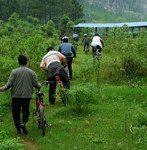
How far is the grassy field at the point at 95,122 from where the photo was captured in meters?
10.1

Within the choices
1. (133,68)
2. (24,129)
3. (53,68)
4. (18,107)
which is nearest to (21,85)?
(18,107)

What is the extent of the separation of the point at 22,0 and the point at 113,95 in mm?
77998

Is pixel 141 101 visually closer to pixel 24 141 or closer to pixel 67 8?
pixel 24 141

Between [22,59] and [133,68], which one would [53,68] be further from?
[133,68]

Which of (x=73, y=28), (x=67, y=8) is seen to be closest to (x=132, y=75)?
(x=73, y=28)

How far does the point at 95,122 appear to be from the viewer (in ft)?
39.2

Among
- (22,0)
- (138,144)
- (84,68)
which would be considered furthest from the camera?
(22,0)

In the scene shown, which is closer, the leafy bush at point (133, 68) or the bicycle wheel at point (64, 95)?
the bicycle wheel at point (64, 95)

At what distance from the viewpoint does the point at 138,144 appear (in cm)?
984

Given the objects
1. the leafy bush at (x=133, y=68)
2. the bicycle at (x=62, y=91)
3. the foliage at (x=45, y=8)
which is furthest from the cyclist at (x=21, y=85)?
the foliage at (x=45, y=8)

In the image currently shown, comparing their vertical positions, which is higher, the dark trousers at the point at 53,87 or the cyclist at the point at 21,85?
the cyclist at the point at 21,85

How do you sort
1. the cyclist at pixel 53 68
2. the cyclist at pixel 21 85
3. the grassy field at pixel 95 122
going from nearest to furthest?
the grassy field at pixel 95 122 → the cyclist at pixel 21 85 → the cyclist at pixel 53 68

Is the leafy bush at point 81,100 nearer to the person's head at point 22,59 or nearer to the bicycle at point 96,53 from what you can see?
the person's head at point 22,59

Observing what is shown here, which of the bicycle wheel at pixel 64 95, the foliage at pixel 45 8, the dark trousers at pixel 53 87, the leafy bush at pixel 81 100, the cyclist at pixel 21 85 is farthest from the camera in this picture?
the foliage at pixel 45 8
